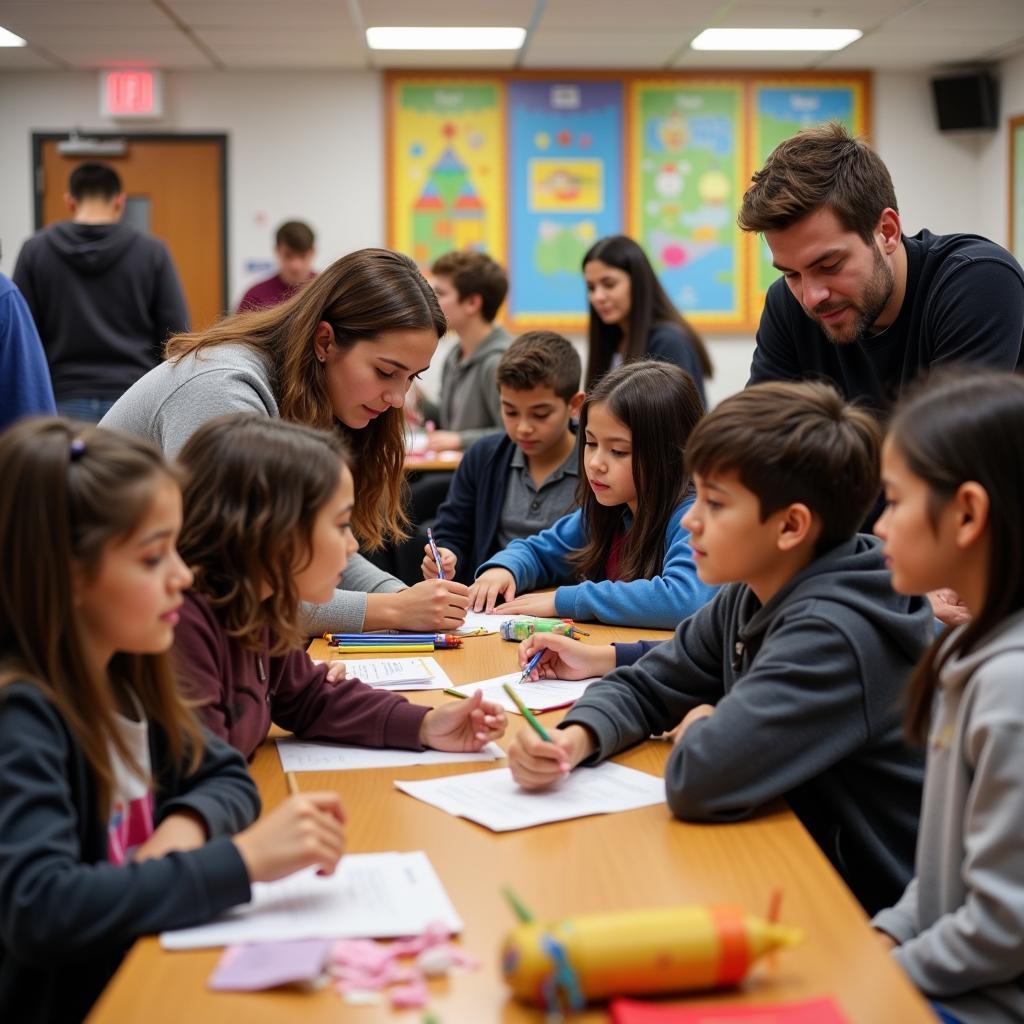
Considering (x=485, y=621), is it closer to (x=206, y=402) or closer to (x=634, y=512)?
(x=634, y=512)

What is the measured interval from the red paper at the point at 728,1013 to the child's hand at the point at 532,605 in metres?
1.44

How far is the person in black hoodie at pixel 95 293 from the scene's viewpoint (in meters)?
4.56

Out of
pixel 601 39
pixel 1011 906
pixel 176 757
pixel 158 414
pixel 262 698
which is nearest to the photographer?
pixel 1011 906

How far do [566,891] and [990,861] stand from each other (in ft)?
Answer: 1.21

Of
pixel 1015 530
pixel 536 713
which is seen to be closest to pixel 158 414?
pixel 536 713

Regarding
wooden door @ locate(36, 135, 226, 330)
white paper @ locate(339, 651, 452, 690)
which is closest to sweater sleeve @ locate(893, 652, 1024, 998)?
white paper @ locate(339, 651, 452, 690)

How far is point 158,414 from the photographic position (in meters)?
2.04

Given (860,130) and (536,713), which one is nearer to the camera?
(536,713)

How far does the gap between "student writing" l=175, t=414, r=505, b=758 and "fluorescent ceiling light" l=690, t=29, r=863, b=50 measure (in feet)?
17.0

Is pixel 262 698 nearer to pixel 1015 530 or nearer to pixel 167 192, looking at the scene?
pixel 1015 530

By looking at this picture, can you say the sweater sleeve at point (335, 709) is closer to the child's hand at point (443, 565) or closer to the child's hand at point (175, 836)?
the child's hand at point (175, 836)

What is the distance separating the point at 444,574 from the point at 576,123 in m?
4.86

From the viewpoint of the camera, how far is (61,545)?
1067 mm

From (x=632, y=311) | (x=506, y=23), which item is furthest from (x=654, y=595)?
(x=506, y=23)
